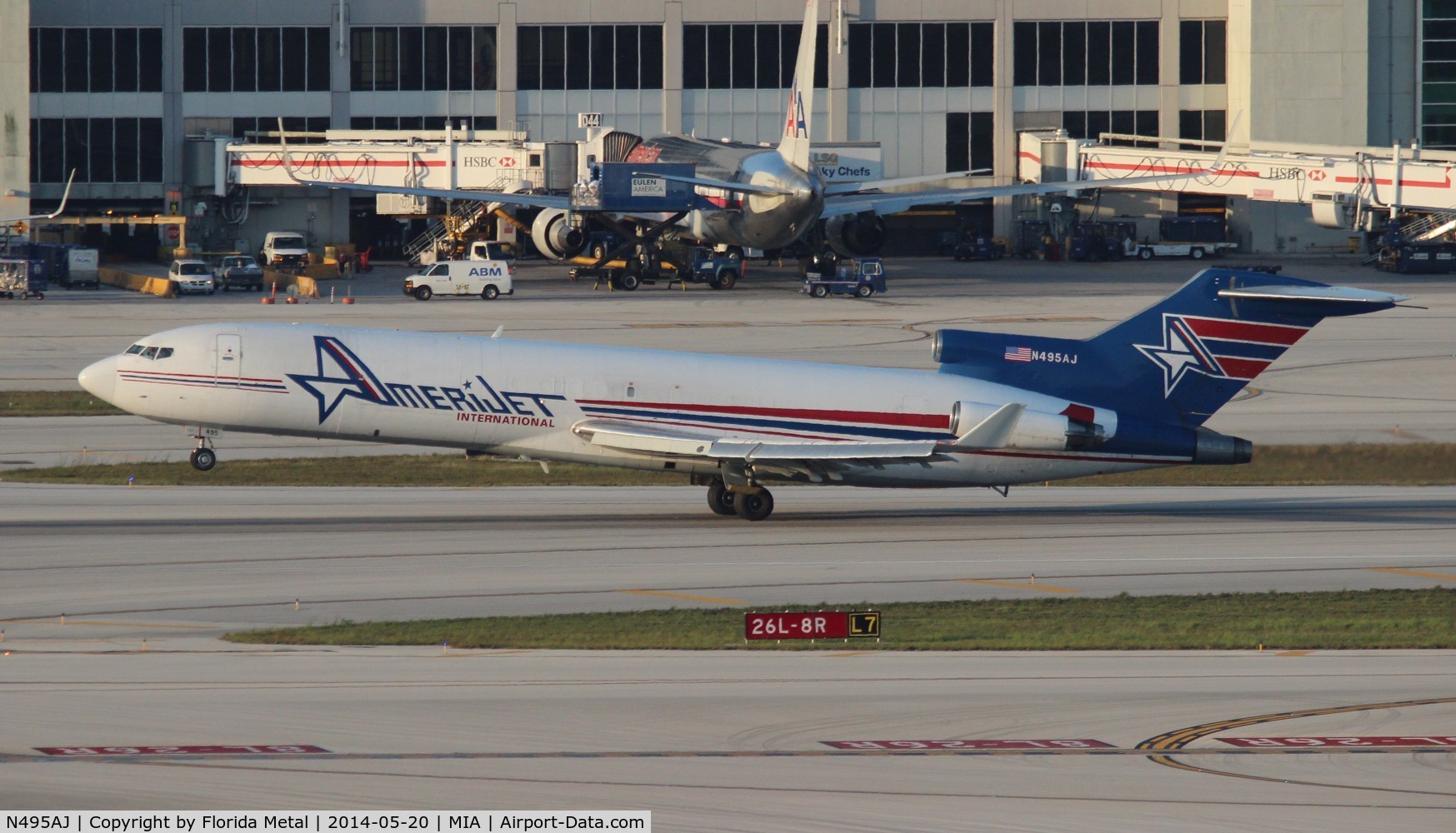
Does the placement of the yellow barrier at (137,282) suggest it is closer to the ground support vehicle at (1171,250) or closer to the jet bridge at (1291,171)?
the jet bridge at (1291,171)

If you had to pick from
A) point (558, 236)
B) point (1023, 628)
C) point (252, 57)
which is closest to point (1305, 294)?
point (1023, 628)

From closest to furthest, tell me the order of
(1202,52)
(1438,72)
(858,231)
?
(858,231), (1438,72), (1202,52)

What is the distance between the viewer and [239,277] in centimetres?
8819

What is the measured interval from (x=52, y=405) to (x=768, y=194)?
4280 centimetres

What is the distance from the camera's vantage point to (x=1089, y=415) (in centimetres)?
3425

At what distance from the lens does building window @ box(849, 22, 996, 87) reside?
11169 cm

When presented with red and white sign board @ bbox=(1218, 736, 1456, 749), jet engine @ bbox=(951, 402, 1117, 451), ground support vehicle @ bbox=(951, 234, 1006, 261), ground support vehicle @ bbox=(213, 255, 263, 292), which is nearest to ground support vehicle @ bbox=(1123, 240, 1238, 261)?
ground support vehicle @ bbox=(951, 234, 1006, 261)

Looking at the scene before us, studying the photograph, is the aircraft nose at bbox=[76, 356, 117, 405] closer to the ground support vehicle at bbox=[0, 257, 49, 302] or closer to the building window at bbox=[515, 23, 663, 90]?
the ground support vehicle at bbox=[0, 257, 49, 302]

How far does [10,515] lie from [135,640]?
38.5 ft

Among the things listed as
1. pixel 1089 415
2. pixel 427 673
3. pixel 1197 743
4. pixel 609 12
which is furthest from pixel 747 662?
pixel 609 12

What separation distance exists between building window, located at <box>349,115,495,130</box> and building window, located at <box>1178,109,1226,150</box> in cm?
4774

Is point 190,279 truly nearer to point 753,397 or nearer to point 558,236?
point 558,236

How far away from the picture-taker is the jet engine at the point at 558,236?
91938 mm

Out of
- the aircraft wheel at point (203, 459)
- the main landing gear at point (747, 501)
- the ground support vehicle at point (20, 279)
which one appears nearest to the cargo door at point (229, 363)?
the aircraft wheel at point (203, 459)
